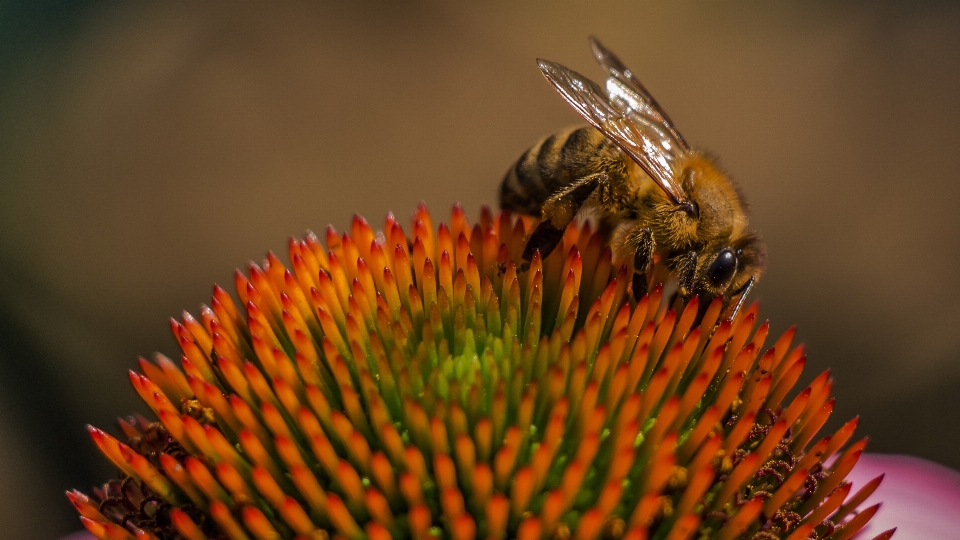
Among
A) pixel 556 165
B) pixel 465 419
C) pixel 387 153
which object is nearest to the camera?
pixel 465 419

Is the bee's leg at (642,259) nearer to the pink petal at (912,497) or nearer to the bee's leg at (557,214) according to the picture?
the bee's leg at (557,214)

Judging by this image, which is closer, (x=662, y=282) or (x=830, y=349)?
(x=662, y=282)

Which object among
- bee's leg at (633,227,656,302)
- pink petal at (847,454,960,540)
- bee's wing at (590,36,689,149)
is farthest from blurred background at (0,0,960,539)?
bee's leg at (633,227,656,302)

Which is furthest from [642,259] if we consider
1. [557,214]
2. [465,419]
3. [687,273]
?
[465,419]

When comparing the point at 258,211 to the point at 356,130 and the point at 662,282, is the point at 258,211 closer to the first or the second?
the point at 356,130

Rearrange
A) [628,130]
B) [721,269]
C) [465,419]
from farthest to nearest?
[628,130] → [721,269] → [465,419]

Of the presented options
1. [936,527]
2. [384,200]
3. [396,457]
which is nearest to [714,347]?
[396,457]

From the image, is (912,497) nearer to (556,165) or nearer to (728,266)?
(728,266)
